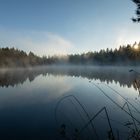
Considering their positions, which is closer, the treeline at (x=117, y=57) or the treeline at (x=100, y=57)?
the treeline at (x=117, y=57)

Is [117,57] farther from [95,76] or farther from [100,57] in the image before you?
[95,76]

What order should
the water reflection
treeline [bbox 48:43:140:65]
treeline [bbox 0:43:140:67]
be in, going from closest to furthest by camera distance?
1. the water reflection
2. treeline [bbox 48:43:140:65]
3. treeline [bbox 0:43:140:67]

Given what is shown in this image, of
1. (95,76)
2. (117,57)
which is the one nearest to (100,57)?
(117,57)

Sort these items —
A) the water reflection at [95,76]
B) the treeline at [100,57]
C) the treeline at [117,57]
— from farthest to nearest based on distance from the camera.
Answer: the treeline at [100,57], the treeline at [117,57], the water reflection at [95,76]

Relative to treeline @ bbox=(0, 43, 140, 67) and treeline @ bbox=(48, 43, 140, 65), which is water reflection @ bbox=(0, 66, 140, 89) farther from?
treeline @ bbox=(0, 43, 140, 67)

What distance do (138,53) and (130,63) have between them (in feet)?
43.6

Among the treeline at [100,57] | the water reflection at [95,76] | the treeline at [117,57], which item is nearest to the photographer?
the water reflection at [95,76]

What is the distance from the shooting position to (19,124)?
11.2m

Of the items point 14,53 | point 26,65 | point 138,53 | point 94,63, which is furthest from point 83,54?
point 138,53

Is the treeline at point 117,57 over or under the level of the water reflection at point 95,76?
over

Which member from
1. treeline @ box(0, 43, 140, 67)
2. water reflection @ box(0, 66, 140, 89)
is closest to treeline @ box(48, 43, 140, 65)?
treeline @ box(0, 43, 140, 67)

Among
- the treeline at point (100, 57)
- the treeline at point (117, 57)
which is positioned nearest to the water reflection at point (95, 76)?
the treeline at point (117, 57)

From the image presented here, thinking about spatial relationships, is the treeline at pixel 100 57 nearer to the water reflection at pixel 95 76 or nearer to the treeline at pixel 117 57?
the treeline at pixel 117 57

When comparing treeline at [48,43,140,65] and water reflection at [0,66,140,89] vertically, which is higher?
treeline at [48,43,140,65]
